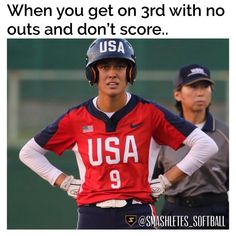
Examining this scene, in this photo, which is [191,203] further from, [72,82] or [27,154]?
[72,82]

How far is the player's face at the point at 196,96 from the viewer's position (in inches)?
286

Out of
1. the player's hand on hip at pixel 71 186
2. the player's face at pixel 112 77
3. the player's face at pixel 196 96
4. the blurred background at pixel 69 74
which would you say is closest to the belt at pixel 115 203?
the player's hand on hip at pixel 71 186

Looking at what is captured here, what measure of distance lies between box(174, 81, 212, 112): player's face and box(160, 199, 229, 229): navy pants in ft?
2.84

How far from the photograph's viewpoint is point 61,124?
6246 mm

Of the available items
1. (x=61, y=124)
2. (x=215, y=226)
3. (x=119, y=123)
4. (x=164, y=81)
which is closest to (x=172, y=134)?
(x=119, y=123)

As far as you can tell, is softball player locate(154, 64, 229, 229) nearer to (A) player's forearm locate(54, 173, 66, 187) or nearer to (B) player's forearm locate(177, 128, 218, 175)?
(B) player's forearm locate(177, 128, 218, 175)

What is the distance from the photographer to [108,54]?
19.7 feet

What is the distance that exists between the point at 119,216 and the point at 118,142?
554 millimetres

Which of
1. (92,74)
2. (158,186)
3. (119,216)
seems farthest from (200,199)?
(92,74)

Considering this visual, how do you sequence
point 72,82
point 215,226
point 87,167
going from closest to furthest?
point 87,167 < point 215,226 < point 72,82

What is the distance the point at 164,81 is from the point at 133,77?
19.4 ft

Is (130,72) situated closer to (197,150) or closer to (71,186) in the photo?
(197,150)

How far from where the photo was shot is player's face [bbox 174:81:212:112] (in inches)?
286

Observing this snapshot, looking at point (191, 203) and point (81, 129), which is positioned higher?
point (81, 129)
